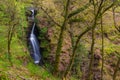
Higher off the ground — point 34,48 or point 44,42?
point 44,42

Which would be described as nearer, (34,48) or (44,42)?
(44,42)

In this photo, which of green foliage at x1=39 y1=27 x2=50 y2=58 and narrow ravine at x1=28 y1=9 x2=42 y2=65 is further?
narrow ravine at x1=28 y1=9 x2=42 y2=65

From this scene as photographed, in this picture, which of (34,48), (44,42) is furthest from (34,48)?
(44,42)

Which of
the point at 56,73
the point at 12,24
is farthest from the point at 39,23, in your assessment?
the point at 12,24

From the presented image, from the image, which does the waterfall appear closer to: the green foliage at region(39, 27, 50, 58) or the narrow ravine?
the narrow ravine

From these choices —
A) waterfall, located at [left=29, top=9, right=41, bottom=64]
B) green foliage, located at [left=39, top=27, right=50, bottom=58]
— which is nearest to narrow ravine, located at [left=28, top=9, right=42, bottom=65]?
waterfall, located at [left=29, top=9, right=41, bottom=64]

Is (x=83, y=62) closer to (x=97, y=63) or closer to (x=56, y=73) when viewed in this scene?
(x=97, y=63)

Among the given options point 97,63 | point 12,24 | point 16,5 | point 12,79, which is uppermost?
Result: point 16,5

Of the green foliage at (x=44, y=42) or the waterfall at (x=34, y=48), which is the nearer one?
the green foliage at (x=44, y=42)

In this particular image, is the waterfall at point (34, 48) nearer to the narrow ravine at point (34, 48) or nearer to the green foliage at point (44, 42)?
the narrow ravine at point (34, 48)

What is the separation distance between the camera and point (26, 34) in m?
26.4

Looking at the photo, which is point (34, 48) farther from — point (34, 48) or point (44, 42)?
point (44, 42)

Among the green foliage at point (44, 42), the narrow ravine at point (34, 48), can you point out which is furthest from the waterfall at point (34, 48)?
the green foliage at point (44, 42)

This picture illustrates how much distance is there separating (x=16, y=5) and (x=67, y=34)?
10955 mm
